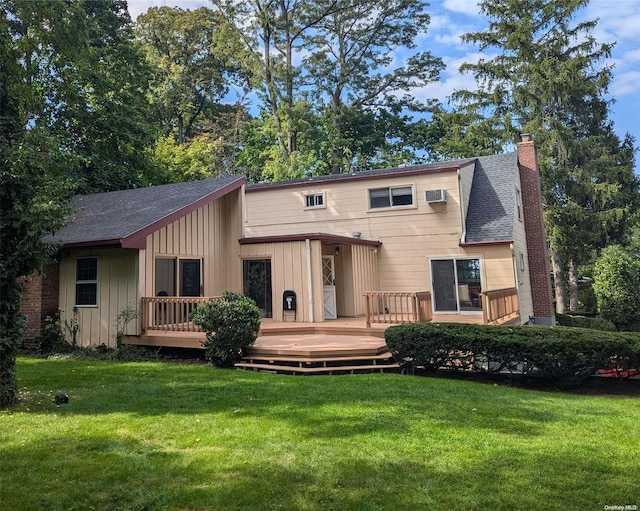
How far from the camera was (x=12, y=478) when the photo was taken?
3.44m

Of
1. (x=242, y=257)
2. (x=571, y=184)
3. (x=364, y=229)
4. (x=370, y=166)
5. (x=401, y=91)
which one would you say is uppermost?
(x=401, y=91)

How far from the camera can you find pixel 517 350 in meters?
7.30

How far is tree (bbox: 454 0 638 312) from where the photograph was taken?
23272 millimetres


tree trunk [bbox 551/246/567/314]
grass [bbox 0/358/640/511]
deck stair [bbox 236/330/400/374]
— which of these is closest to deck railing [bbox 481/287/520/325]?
deck stair [bbox 236/330/400/374]

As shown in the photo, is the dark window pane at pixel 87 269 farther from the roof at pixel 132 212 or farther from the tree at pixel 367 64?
the tree at pixel 367 64

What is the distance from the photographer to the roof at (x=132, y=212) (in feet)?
31.6

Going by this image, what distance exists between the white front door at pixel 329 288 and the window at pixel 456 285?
11.5 feet

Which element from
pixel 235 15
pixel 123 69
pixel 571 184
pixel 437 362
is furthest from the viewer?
pixel 235 15

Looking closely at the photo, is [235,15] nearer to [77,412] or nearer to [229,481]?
[77,412]

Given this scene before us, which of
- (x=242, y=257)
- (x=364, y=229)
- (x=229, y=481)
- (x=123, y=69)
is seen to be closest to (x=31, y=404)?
(x=229, y=481)

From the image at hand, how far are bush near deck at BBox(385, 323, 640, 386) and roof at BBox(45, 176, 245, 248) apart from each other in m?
5.92

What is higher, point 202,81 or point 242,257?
point 202,81

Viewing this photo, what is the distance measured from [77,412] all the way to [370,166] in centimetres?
2661

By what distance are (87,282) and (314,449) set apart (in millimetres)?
8672
